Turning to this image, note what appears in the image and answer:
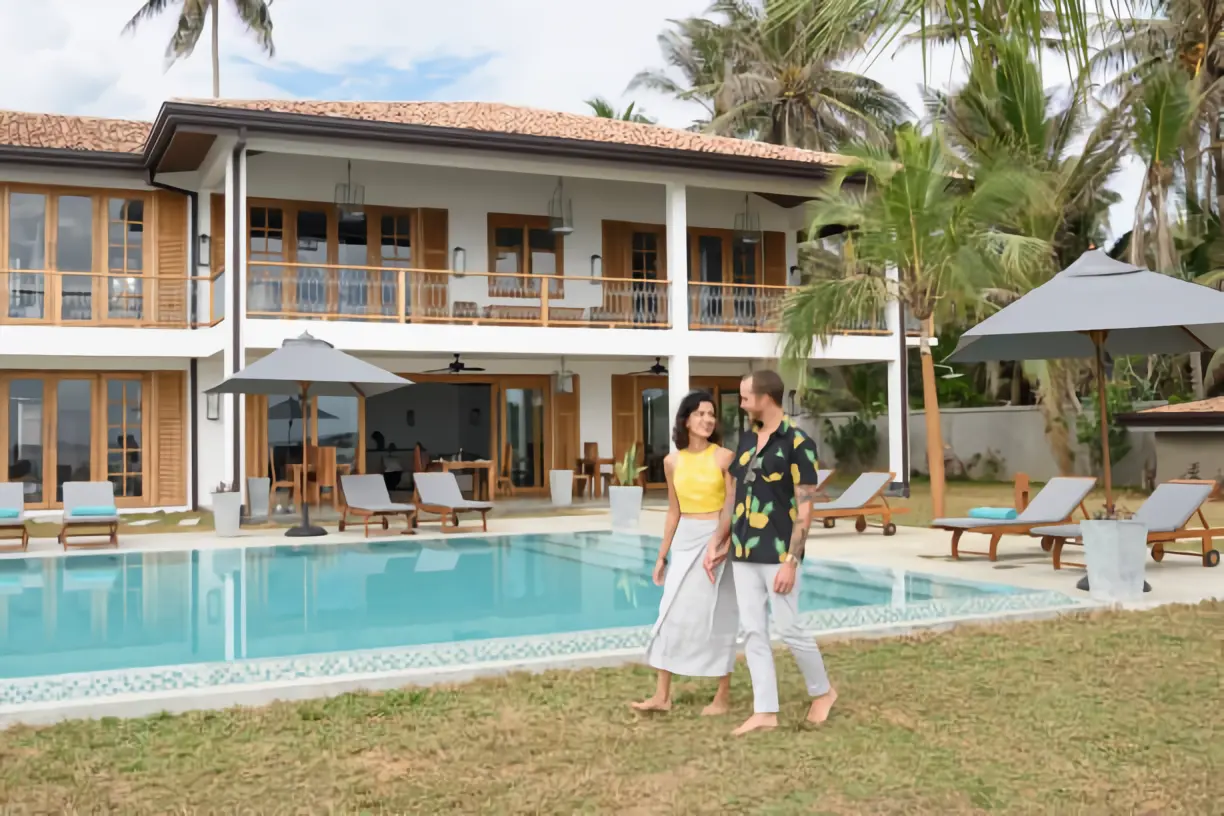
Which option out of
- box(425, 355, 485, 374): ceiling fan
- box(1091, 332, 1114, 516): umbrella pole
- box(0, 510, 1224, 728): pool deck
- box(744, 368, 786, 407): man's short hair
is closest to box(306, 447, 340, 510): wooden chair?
box(425, 355, 485, 374): ceiling fan

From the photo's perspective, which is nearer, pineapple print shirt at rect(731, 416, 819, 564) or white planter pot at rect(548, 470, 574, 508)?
pineapple print shirt at rect(731, 416, 819, 564)

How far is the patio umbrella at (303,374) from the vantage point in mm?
13078

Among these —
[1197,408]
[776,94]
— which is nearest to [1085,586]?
[1197,408]

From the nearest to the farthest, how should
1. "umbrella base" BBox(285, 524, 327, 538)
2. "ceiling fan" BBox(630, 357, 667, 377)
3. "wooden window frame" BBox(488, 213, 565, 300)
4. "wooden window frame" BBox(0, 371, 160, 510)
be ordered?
"umbrella base" BBox(285, 524, 327, 538) → "wooden window frame" BBox(0, 371, 160, 510) → "wooden window frame" BBox(488, 213, 565, 300) → "ceiling fan" BBox(630, 357, 667, 377)

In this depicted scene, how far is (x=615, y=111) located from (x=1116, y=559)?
3091cm

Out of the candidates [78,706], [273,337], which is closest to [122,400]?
[273,337]

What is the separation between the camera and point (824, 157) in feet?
67.7

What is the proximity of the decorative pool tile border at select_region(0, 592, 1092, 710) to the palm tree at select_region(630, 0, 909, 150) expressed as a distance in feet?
86.7

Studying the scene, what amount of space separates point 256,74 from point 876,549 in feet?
117

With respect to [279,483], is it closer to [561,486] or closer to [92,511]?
[92,511]

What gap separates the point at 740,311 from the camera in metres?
20.1

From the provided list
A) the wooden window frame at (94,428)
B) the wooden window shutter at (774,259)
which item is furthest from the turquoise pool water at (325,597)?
the wooden window shutter at (774,259)

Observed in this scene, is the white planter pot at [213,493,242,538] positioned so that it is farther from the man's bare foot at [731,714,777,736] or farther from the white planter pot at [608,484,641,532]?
the man's bare foot at [731,714,777,736]

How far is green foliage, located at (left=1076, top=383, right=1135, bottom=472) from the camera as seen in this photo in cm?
2056
